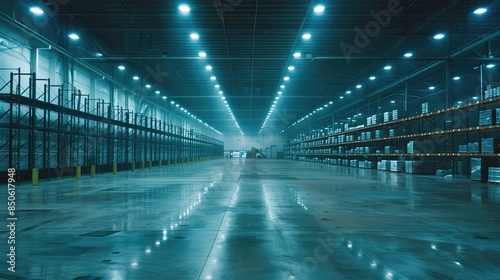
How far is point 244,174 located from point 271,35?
9504mm

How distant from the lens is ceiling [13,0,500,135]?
1858 cm

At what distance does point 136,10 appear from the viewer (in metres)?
19.0

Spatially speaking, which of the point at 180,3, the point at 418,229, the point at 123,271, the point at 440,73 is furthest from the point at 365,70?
the point at 123,271

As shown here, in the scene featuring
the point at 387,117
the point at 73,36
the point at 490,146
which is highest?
the point at 73,36

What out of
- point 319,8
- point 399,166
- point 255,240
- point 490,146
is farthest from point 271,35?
point 255,240

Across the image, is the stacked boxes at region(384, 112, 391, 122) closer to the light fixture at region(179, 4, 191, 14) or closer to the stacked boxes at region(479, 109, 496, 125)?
the stacked boxes at region(479, 109, 496, 125)

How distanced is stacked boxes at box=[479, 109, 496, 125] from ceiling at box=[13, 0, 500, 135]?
4351mm

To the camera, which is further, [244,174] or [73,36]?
[244,174]

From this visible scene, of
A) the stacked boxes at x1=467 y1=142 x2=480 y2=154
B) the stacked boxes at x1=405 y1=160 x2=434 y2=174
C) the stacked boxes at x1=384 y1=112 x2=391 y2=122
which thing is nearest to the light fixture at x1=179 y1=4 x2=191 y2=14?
the stacked boxes at x1=467 y1=142 x2=480 y2=154

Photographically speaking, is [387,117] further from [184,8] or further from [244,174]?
[184,8]

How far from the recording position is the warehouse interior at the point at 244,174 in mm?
5238

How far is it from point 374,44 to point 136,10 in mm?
15898

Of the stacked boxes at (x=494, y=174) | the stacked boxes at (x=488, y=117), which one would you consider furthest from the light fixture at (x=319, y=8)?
the stacked boxes at (x=494, y=174)

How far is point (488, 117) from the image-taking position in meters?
17.5
